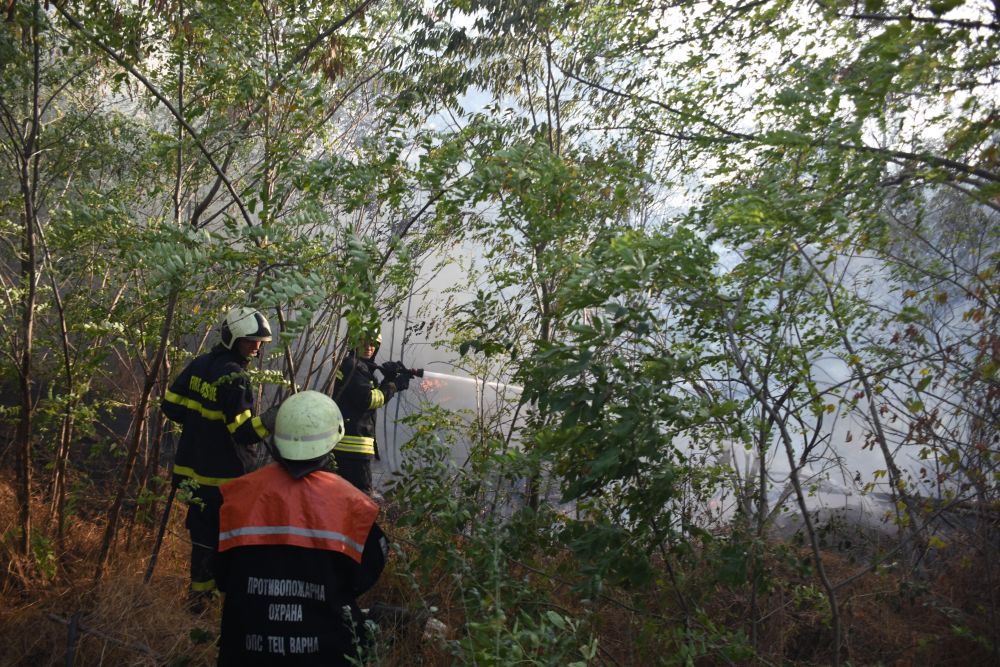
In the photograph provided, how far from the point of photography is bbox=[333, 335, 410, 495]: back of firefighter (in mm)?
5574

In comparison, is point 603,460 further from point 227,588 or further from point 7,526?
point 7,526

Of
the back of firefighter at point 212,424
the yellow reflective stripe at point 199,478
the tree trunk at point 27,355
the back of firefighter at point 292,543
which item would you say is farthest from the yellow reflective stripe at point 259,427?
the back of firefighter at point 292,543

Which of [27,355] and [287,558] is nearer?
[287,558]

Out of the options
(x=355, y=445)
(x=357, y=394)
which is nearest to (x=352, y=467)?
(x=355, y=445)

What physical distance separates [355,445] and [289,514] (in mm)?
3143

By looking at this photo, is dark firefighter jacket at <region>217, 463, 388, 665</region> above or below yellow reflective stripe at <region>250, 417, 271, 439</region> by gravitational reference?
below

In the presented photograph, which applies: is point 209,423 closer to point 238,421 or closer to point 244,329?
point 238,421

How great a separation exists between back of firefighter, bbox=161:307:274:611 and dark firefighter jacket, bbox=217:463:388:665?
5.56ft

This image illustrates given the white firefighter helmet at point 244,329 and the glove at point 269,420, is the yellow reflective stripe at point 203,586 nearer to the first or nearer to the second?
the glove at point 269,420

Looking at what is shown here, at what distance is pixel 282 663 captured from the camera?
261 centimetres

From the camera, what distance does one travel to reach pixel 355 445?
18.6 ft

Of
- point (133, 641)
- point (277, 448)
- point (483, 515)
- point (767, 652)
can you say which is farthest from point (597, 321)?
point (133, 641)

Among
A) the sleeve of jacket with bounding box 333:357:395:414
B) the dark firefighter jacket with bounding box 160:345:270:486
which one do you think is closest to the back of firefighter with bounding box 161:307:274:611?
the dark firefighter jacket with bounding box 160:345:270:486

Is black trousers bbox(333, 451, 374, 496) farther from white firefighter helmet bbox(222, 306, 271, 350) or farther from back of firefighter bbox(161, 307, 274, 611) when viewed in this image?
white firefighter helmet bbox(222, 306, 271, 350)
